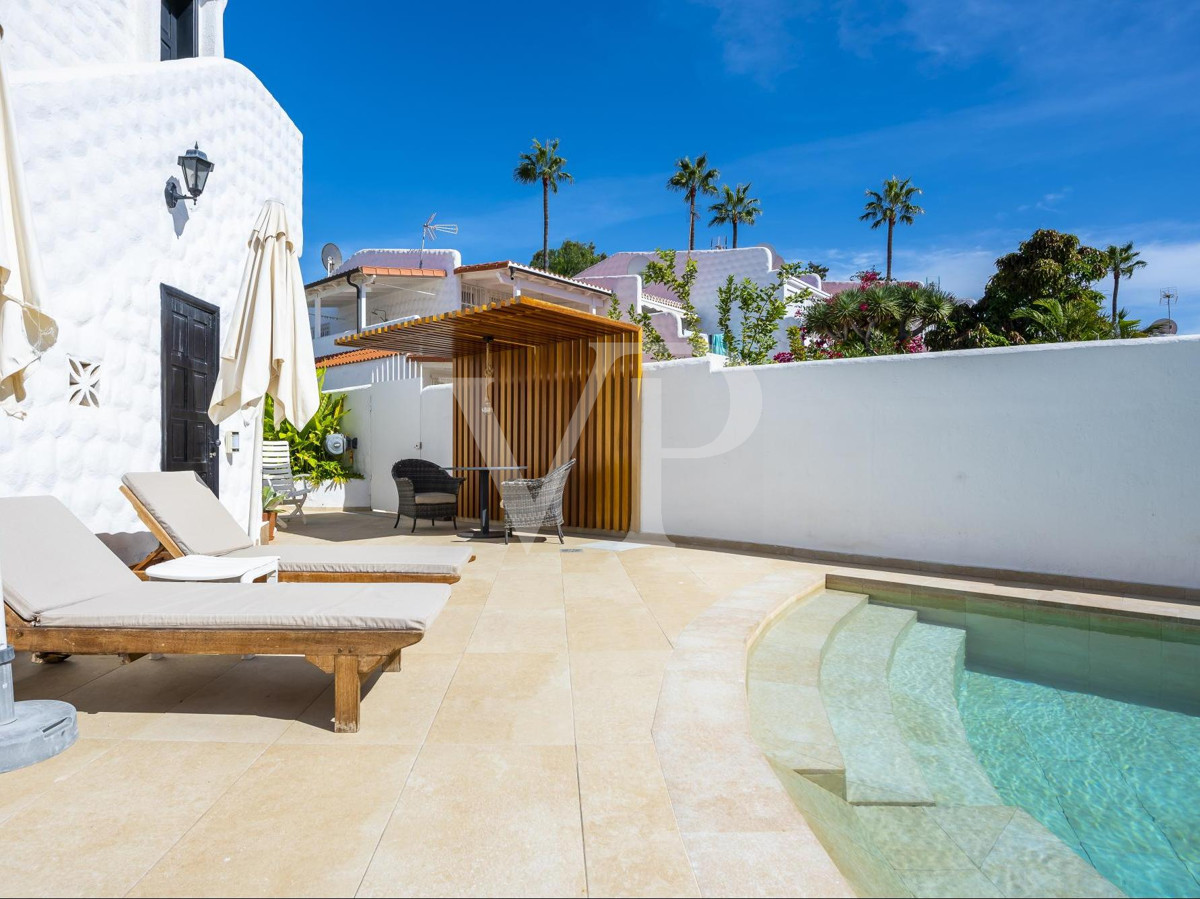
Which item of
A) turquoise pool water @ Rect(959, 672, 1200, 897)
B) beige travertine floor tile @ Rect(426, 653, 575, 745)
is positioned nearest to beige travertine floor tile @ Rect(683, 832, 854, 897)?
beige travertine floor tile @ Rect(426, 653, 575, 745)

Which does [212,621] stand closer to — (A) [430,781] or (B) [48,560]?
(B) [48,560]

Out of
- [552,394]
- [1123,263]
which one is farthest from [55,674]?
[1123,263]

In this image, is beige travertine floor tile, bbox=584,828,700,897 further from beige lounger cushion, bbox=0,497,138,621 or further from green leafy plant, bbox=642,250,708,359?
green leafy plant, bbox=642,250,708,359

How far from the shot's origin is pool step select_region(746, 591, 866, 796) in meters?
2.85

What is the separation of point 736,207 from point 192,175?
38.3 m

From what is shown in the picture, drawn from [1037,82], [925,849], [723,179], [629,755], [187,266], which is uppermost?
[723,179]

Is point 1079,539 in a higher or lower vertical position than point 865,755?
higher

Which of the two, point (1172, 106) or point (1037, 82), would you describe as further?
point (1172, 106)

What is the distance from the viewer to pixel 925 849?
7.82 feet

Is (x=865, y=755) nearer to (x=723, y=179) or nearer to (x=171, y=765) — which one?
(x=171, y=765)

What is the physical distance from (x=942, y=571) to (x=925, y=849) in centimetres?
486

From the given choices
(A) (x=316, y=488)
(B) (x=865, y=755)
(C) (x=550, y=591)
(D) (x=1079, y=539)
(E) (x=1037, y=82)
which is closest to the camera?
(B) (x=865, y=755)

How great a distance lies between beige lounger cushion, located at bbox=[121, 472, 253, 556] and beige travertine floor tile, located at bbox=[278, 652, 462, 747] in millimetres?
1781

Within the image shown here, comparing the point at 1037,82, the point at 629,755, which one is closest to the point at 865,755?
the point at 629,755
